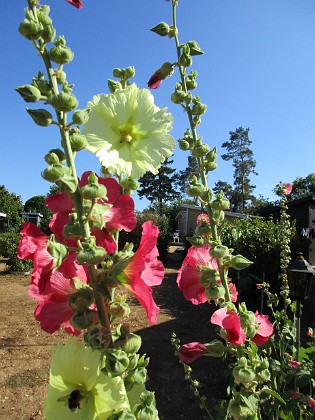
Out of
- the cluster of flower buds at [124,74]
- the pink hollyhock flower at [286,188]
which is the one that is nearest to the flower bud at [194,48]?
the cluster of flower buds at [124,74]

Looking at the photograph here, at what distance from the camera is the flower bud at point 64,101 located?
0.79 metres

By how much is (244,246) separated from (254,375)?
9255 millimetres

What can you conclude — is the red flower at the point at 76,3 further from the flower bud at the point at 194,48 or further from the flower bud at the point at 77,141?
the flower bud at the point at 194,48

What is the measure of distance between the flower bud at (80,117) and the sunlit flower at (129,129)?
13mm

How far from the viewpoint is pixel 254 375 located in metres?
1.20

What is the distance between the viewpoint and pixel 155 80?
4.84ft

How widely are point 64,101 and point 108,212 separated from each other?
27 cm

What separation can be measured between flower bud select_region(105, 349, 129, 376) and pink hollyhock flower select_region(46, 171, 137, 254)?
0.23 m

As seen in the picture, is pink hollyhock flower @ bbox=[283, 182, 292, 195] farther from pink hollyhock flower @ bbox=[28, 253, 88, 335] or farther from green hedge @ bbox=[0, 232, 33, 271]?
green hedge @ bbox=[0, 232, 33, 271]

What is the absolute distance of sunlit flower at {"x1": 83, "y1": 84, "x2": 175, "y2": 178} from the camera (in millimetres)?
824

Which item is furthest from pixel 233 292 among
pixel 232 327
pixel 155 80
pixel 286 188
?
pixel 286 188

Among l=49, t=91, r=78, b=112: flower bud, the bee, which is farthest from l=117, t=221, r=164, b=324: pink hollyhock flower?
l=49, t=91, r=78, b=112: flower bud

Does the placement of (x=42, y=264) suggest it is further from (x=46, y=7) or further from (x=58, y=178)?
(x=46, y=7)

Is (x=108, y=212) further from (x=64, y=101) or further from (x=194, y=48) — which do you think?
(x=194, y=48)
